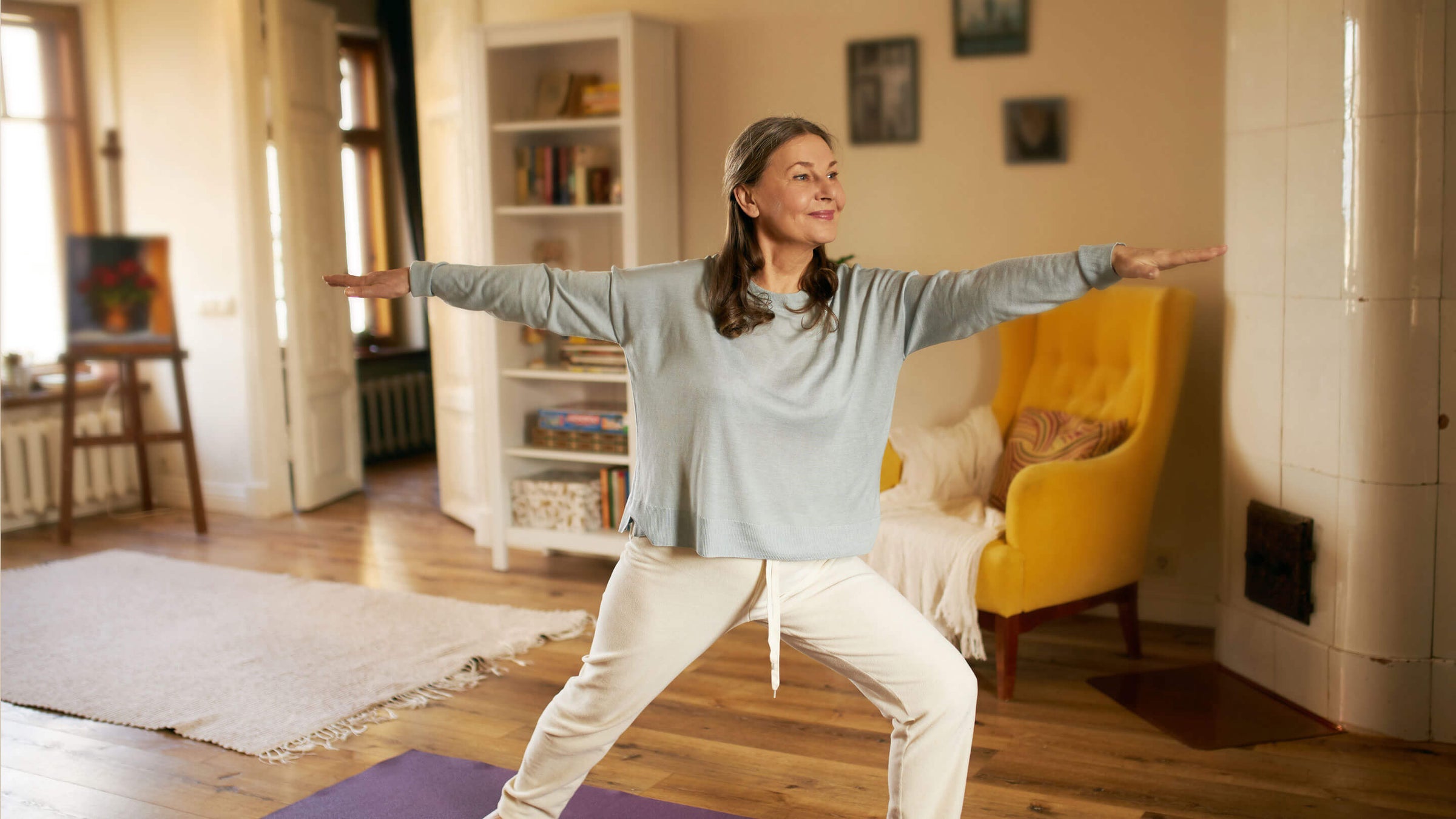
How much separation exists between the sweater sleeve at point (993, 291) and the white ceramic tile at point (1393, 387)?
1.31 m

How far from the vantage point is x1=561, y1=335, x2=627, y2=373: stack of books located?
4676 millimetres

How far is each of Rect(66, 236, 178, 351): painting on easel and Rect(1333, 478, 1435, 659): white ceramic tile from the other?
486 cm

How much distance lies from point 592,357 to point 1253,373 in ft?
7.78

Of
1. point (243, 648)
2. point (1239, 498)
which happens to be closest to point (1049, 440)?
point (1239, 498)

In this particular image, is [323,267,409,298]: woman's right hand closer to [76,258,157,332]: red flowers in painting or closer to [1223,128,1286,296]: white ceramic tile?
[1223,128,1286,296]: white ceramic tile

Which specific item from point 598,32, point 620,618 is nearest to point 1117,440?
point 620,618

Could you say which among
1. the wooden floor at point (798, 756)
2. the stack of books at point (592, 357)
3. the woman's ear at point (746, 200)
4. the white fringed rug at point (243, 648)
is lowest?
the wooden floor at point (798, 756)

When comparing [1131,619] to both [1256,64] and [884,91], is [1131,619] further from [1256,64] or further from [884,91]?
[884,91]

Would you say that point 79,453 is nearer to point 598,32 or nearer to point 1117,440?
point 598,32

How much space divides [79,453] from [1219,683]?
5162mm

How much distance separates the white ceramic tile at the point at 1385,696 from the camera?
9.93 ft

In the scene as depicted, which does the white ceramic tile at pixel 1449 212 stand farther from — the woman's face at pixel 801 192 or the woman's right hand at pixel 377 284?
the woman's right hand at pixel 377 284

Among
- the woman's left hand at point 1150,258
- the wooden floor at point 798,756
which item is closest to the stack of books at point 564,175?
the wooden floor at point 798,756

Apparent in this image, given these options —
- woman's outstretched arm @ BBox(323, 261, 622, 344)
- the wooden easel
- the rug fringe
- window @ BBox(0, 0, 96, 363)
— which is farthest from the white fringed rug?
window @ BBox(0, 0, 96, 363)
